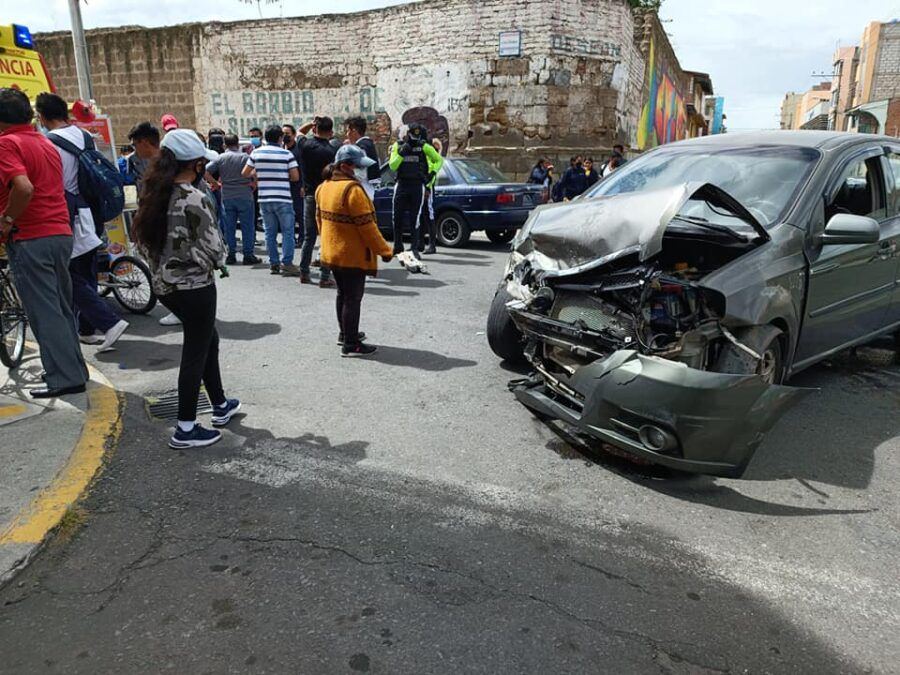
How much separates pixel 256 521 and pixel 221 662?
0.88 metres

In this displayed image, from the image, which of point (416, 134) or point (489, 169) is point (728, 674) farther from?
A: point (489, 169)

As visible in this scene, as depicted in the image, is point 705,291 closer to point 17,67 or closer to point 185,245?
point 185,245

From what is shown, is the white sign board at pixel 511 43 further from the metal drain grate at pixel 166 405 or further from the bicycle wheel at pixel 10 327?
the metal drain grate at pixel 166 405

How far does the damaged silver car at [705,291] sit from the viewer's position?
10.0 feet

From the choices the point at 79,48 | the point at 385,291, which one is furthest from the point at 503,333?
the point at 79,48

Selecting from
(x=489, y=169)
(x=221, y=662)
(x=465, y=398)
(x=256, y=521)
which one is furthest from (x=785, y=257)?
(x=489, y=169)

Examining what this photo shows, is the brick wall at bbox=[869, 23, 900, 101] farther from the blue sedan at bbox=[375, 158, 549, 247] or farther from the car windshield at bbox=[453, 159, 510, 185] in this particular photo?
the blue sedan at bbox=[375, 158, 549, 247]

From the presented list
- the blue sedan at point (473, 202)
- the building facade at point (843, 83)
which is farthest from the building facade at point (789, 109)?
the blue sedan at point (473, 202)

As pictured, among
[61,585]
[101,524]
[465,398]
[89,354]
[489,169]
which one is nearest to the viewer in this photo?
[61,585]

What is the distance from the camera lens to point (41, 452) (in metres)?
3.56

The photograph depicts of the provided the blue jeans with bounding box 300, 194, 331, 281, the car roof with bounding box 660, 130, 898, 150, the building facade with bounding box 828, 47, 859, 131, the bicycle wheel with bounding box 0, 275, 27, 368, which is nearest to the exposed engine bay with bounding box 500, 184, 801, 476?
the car roof with bounding box 660, 130, 898, 150

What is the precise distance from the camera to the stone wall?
16.8 meters

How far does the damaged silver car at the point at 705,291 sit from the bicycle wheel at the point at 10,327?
3718mm

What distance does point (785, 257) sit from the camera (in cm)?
373
